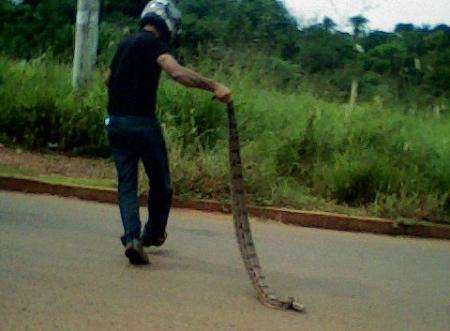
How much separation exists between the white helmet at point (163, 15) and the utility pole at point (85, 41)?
693 centimetres

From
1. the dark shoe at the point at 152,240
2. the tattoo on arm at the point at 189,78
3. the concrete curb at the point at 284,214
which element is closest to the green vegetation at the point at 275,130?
the concrete curb at the point at 284,214

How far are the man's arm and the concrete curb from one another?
404 cm

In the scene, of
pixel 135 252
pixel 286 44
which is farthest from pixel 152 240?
pixel 286 44

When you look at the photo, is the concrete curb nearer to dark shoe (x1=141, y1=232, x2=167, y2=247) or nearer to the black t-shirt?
dark shoe (x1=141, y1=232, x2=167, y2=247)

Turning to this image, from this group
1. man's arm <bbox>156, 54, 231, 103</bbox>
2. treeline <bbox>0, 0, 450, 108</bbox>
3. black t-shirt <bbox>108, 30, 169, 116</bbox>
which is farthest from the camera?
treeline <bbox>0, 0, 450, 108</bbox>

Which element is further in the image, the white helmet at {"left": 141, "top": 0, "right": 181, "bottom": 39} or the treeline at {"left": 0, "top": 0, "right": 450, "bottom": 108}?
the treeline at {"left": 0, "top": 0, "right": 450, "bottom": 108}

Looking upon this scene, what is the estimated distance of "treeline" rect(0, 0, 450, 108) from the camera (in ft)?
46.9

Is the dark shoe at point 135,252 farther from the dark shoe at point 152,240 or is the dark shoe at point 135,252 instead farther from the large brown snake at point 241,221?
the large brown snake at point 241,221

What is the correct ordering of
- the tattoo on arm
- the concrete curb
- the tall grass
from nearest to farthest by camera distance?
the tattoo on arm < the concrete curb < the tall grass

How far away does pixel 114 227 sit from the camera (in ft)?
24.0

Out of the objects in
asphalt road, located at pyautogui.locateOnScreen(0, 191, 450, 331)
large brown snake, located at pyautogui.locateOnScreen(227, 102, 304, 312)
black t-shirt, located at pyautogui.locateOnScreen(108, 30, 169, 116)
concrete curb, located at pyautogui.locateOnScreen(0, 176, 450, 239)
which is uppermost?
black t-shirt, located at pyautogui.locateOnScreen(108, 30, 169, 116)

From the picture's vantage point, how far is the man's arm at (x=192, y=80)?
16.1 feet

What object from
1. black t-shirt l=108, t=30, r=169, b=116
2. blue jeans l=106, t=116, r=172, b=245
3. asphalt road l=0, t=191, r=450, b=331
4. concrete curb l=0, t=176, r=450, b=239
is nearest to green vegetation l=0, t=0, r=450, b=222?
concrete curb l=0, t=176, r=450, b=239

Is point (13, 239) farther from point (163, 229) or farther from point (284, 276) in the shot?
point (284, 276)
